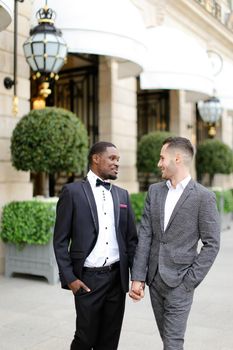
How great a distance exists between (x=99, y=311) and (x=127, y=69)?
25.7 feet

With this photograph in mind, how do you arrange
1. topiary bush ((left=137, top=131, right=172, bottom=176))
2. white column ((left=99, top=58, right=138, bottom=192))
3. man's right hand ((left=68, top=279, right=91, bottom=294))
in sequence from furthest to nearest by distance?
topiary bush ((left=137, top=131, right=172, bottom=176)) → white column ((left=99, top=58, right=138, bottom=192)) → man's right hand ((left=68, top=279, right=91, bottom=294))

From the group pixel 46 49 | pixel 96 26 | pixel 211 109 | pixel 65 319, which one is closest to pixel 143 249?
pixel 65 319

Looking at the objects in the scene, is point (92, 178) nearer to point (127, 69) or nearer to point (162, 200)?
point (162, 200)

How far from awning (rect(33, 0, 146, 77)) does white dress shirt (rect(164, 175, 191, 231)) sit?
18.2ft

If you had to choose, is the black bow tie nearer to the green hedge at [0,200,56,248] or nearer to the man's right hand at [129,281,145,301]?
the man's right hand at [129,281,145,301]

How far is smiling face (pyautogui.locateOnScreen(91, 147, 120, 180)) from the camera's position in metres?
3.57

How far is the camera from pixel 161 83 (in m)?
11.8

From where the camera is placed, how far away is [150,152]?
38.3 ft

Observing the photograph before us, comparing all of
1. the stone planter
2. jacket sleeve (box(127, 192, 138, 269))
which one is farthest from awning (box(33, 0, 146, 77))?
jacket sleeve (box(127, 192, 138, 269))

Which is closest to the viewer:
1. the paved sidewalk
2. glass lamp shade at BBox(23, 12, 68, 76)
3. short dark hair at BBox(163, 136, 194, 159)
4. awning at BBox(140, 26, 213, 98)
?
short dark hair at BBox(163, 136, 194, 159)

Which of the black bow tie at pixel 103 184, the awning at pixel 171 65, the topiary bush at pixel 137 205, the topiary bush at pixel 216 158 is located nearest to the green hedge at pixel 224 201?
the topiary bush at pixel 216 158

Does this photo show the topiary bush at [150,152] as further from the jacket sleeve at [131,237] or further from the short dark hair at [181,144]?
the short dark hair at [181,144]

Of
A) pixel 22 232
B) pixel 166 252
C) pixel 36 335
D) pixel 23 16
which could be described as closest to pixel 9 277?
pixel 22 232

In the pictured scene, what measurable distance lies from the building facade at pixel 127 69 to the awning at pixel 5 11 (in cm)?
1
